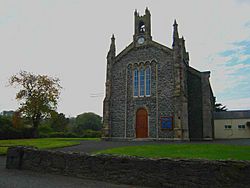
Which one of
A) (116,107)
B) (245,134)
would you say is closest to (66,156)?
(116,107)

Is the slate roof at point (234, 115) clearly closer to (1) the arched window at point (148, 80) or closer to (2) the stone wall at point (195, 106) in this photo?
(2) the stone wall at point (195, 106)

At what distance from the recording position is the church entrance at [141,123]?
27594 millimetres

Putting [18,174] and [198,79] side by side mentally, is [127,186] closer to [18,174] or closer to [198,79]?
[18,174]

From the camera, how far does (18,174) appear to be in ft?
32.3

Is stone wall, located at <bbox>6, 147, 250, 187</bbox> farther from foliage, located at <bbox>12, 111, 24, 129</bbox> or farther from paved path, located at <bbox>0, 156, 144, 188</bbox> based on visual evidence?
foliage, located at <bbox>12, 111, 24, 129</bbox>

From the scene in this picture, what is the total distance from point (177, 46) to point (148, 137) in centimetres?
1173

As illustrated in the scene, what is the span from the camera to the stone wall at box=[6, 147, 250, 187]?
23.0ft

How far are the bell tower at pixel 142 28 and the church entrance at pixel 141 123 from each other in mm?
9515

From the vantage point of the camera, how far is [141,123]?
1099 inches

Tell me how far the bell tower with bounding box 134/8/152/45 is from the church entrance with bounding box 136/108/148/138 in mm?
9515

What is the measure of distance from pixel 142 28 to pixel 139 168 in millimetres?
26464

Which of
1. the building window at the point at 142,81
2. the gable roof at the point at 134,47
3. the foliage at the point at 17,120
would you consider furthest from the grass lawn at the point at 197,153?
the foliage at the point at 17,120

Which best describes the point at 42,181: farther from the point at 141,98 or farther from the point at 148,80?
the point at 148,80

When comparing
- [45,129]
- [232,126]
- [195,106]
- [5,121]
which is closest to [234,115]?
[232,126]
